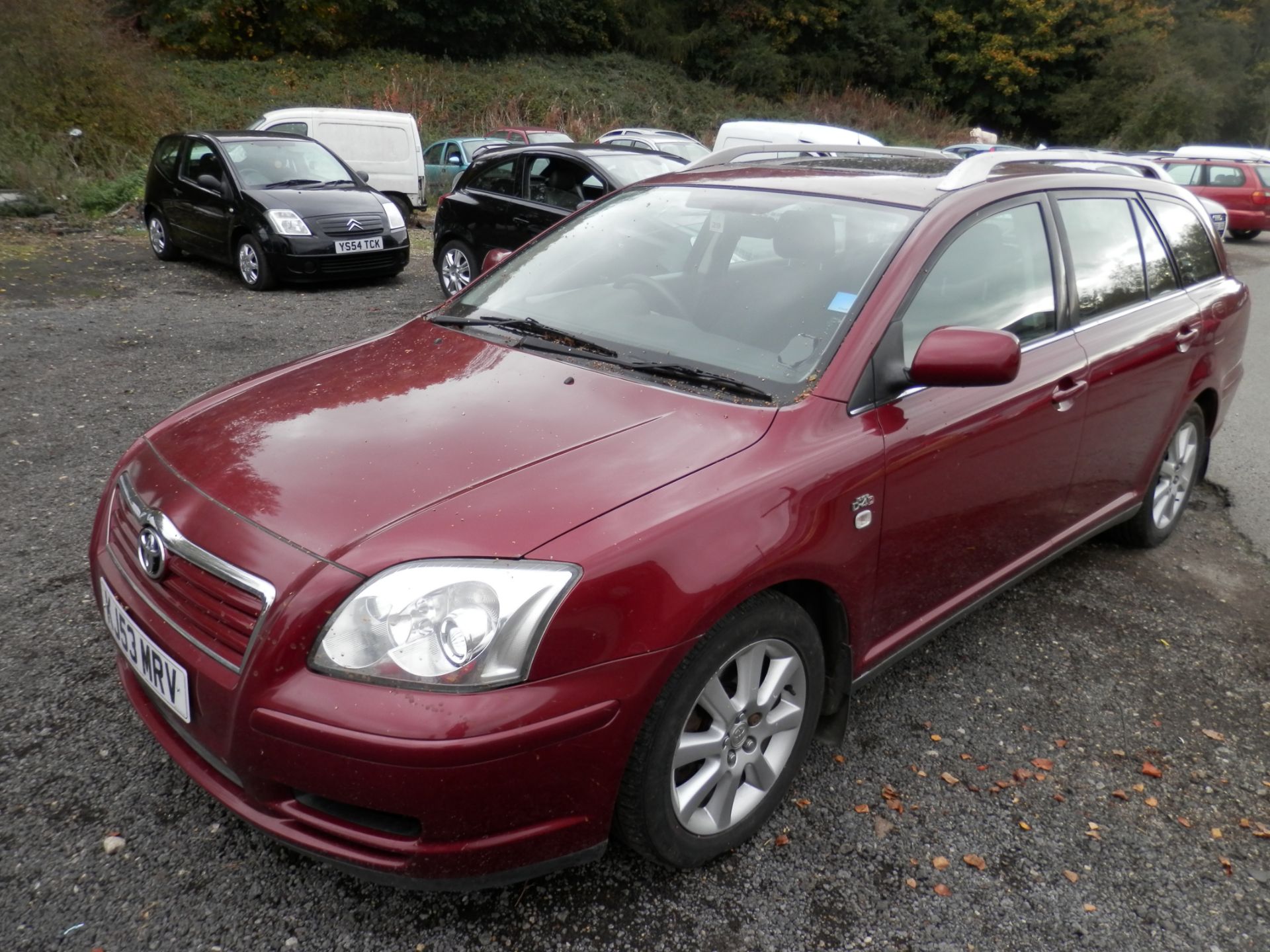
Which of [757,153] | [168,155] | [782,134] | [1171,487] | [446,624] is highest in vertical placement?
[757,153]

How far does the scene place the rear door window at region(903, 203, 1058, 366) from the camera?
2.76 meters

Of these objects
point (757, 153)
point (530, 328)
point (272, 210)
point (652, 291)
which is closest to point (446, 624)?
point (530, 328)

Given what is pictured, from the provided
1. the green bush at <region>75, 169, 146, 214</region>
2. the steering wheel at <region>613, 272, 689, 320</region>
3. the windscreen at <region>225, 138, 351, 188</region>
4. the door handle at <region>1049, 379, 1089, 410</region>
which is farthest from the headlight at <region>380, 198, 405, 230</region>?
the door handle at <region>1049, 379, 1089, 410</region>

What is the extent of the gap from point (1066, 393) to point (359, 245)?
8.06m

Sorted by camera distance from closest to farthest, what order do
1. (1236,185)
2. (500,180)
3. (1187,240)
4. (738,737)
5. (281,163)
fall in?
(738,737)
(1187,240)
(500,180)
(281,163)
(1236,185)

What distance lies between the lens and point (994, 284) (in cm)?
304

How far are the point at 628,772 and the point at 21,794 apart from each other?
1622 mm

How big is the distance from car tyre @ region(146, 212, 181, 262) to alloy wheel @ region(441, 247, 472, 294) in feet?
11.1

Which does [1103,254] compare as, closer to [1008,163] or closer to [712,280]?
[1008,163]

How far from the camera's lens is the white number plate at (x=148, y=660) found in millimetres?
2090

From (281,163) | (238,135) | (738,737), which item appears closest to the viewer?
(738,737)

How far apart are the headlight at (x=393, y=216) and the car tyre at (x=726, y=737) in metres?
8.69

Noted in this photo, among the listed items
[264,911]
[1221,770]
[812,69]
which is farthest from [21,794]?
[812,69]

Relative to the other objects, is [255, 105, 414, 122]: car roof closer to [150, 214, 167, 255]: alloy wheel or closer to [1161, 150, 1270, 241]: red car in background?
[150, 214, 167, 255]: alloy wheel
